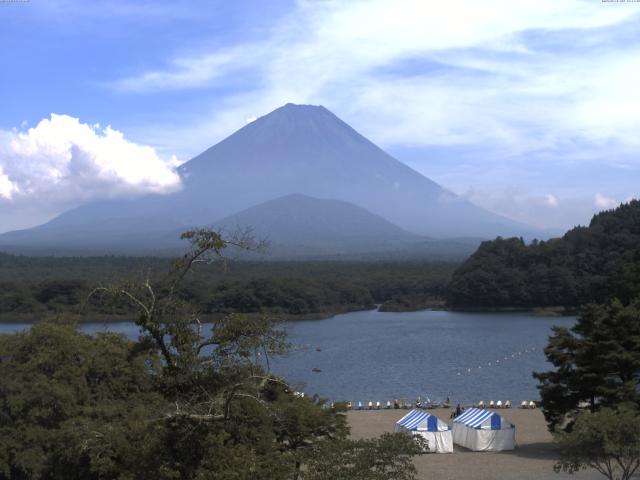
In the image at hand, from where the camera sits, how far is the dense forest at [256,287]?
4653cm

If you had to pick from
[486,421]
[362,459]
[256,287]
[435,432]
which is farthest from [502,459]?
[256,287]

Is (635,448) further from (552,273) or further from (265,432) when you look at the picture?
(552,273)

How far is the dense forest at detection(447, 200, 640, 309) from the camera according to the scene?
49.2 m

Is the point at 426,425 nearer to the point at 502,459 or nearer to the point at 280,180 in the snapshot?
the point at 502,459

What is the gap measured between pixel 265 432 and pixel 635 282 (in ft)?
57.4

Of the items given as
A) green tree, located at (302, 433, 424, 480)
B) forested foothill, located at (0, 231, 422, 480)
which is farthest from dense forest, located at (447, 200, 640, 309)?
forested foothill, located at (0, 231, 422, 480)

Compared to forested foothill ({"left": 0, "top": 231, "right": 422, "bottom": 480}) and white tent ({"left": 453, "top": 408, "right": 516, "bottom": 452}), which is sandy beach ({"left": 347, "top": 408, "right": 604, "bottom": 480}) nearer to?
white tent ({"left": 453, "top": 408, "right": 516, "bottom": 452})

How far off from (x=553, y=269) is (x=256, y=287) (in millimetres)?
17034

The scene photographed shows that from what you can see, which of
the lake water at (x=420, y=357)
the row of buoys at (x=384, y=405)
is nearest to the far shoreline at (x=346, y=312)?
the lake water at (x=420, y=357)

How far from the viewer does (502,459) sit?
560 inches

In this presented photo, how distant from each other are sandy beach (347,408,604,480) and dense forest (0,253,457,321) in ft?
68.0

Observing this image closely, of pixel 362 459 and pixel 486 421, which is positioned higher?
pixel 362 459

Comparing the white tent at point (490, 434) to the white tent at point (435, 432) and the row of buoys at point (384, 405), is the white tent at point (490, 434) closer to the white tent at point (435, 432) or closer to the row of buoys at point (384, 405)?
the white tent at point (435, 432)

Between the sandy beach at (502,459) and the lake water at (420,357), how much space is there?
15.5 feet
